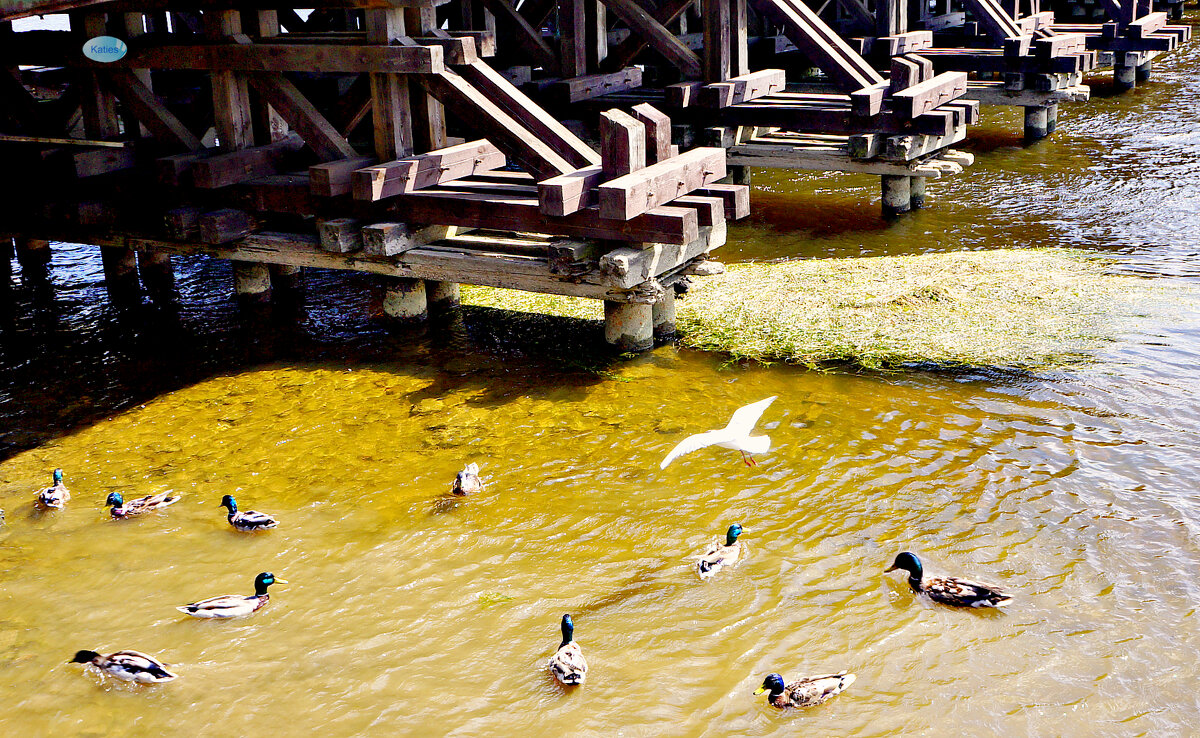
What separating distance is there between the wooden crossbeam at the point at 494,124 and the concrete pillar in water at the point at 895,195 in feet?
19.1

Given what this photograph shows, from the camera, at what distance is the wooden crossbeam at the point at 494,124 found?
28.6 feet

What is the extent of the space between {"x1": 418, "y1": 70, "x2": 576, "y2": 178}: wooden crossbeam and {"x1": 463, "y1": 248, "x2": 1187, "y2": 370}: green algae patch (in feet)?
6.68

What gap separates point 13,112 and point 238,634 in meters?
7.60

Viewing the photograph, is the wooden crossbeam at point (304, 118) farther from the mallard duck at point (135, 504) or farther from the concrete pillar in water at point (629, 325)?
the mallard duck at point (135, 504)

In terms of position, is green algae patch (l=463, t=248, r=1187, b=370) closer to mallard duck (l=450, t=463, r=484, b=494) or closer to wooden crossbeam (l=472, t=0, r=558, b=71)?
mallard duck (l=450, t=463, r=484, b=494)

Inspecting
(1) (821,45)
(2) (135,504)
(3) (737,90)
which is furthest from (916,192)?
(2) (135,504)

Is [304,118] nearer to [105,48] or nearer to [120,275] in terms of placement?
[105,48]

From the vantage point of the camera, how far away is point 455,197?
29.7ft

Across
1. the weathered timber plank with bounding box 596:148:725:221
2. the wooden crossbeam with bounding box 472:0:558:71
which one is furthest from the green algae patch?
the wooden crossbeam with bounding box 472:0:558:71

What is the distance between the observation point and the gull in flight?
729cm

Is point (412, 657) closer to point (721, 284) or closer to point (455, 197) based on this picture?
point (455, 197)

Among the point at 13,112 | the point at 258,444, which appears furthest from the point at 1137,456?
the point at 13,112

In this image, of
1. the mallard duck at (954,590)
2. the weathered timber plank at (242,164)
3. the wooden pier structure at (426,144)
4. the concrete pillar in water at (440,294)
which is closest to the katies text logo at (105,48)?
the wooden pier structure at (426,144)

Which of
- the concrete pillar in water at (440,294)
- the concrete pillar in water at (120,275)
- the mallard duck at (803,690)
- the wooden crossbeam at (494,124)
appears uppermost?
the wooden crossbeam at (494,124)
